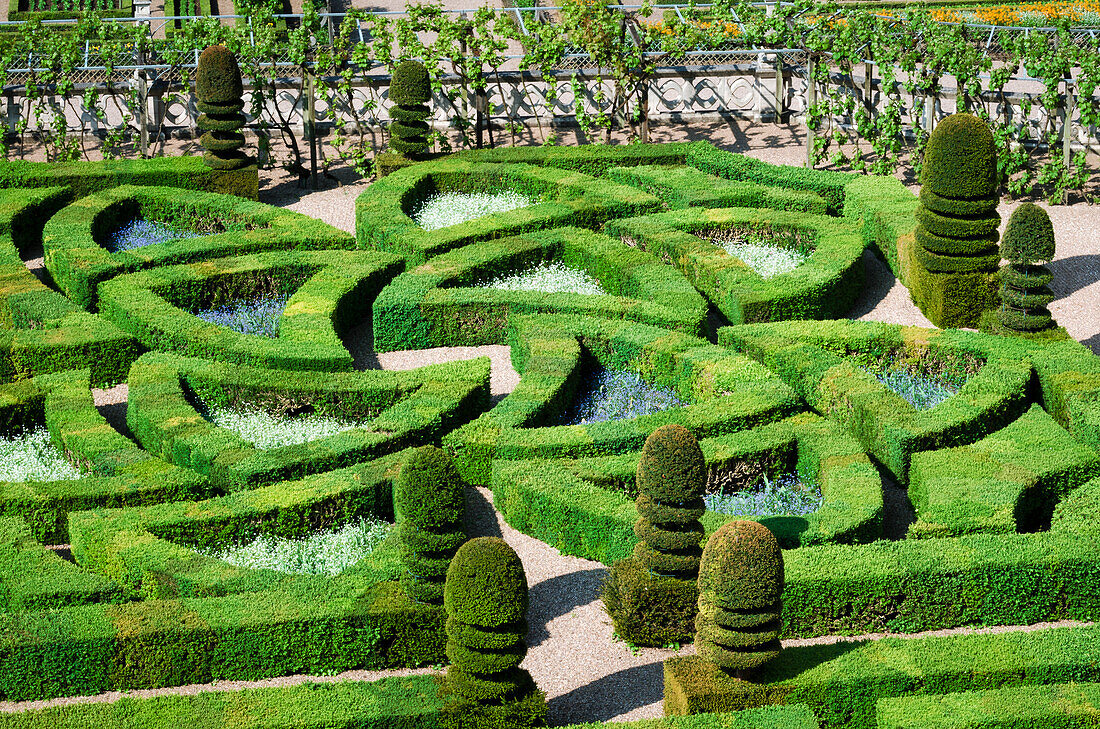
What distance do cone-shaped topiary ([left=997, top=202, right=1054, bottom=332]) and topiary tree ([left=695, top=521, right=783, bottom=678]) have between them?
855cm

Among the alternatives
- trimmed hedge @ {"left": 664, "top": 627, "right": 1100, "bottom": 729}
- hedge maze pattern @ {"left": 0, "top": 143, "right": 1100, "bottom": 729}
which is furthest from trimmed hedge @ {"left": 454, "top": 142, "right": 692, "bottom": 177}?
trimmed hedge @ {"left": 664, "top": 627, "right": 1100, "bottom": 729}

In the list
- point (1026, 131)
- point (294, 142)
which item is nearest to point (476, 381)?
point (294, 142)

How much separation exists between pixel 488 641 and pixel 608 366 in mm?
8169

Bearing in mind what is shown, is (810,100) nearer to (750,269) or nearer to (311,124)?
(750,269)

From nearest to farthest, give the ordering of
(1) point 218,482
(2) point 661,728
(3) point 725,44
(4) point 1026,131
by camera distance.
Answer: (2) point 661,728 → (1) point 218,482 → (4) point 1026,131 → (3) point 725,44

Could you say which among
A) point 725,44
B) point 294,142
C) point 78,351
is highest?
point 725,44

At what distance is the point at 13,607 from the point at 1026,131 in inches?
831

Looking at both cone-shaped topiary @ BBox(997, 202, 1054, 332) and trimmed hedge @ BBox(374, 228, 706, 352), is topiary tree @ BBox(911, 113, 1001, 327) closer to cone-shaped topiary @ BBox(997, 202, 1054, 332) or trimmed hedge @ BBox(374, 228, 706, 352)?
cone-shaped topiary @ BBox(997, 202, 1054, 332)

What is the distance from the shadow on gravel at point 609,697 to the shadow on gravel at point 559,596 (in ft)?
3.14

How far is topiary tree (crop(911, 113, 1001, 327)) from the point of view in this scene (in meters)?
20.8

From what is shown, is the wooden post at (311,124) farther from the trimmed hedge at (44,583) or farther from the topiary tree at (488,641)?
the topiary tree at (488,641)

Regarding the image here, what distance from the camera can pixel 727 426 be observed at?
57.8 ft

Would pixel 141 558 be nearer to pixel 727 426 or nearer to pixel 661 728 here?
pixel 661 728

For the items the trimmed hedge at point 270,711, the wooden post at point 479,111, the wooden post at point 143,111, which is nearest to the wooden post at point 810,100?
the wooden post at point 479,111
